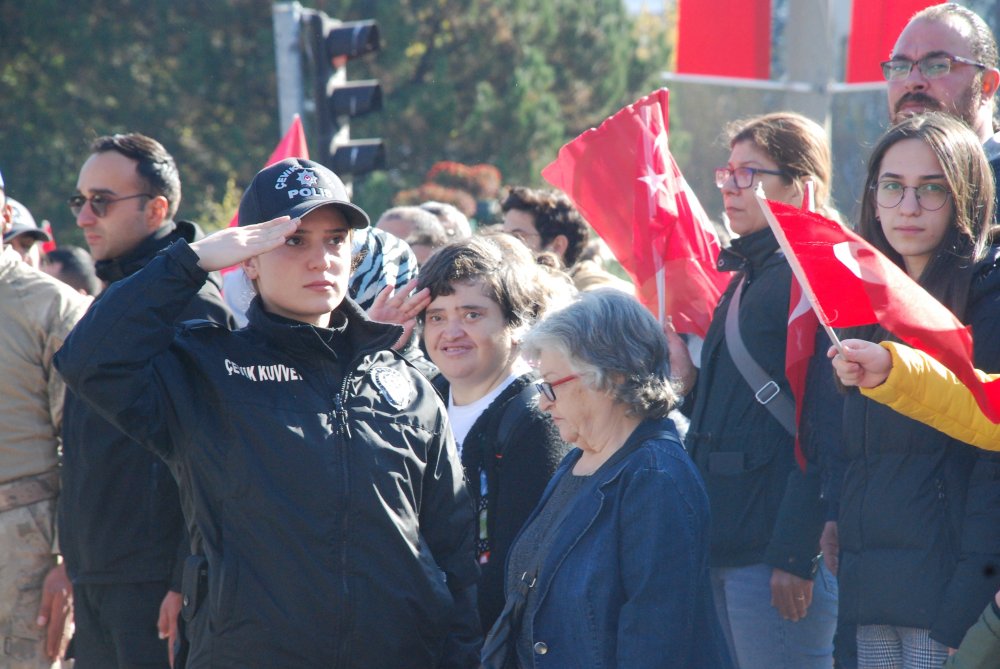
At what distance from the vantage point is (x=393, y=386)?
3.35 meters

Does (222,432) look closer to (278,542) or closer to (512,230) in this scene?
(278,542)

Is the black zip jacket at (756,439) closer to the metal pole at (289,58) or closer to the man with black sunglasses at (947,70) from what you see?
the man with black sunglasses at (947,70)

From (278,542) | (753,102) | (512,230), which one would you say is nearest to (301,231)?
(278,542)

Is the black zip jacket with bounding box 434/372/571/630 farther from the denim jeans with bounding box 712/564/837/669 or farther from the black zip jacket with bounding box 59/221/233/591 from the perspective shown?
the black zip jacket with bounding box 59/221/233/591

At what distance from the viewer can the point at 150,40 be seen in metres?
21.6

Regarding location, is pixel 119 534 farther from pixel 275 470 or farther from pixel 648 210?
pixel 648 210

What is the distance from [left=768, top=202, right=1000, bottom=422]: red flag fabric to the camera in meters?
3.21

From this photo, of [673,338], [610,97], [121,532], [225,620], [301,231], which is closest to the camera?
[225,620]

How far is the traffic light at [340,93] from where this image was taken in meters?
9.95

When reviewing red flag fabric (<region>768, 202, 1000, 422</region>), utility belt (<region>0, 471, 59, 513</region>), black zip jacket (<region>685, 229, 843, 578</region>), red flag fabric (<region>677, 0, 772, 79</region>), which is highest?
red flag fabric (<region>677, 0, 772, 79</region>)

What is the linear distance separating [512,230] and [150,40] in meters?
17.1

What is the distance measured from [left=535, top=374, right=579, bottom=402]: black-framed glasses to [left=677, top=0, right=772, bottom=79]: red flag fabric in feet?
24.3

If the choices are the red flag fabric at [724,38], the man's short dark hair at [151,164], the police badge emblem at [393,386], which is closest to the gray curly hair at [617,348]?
the police badge emblem at [393,386]

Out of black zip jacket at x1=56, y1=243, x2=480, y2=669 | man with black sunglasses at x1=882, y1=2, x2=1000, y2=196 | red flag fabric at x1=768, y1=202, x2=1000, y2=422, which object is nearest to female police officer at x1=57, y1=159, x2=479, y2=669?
black zip jacket at x1=56, y1=243, x2=480, y2=669
